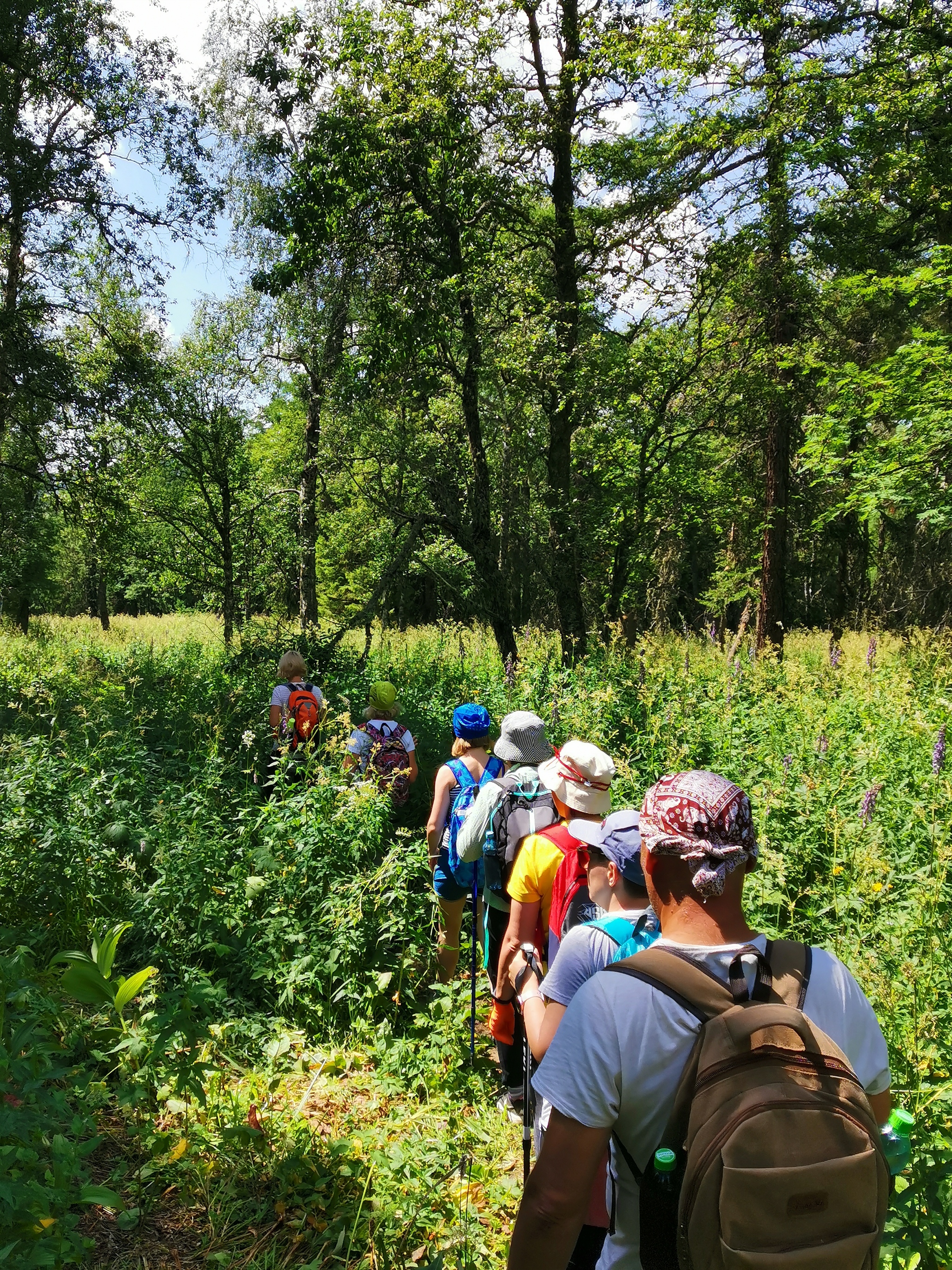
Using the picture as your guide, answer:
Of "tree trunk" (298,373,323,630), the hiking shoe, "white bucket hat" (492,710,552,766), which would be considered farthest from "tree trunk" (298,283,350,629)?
the hiking shoe

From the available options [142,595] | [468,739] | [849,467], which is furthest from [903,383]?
[142,595]

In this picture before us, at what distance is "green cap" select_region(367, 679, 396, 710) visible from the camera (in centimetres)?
588

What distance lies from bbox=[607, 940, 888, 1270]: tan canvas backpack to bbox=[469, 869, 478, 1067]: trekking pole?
259cm

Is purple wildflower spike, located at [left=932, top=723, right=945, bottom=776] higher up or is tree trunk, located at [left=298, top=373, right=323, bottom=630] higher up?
tree trunk, located at [left=298, top=373, right=323, bottom=630]

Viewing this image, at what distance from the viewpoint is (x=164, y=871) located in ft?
15.0

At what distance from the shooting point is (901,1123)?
1.73m

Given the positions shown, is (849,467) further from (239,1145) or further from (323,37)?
(239,1145)

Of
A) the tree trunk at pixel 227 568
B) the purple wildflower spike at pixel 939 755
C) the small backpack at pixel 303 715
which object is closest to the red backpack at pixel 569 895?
the purple wildflower spike at pixel 939 755

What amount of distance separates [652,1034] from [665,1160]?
0.20 metres

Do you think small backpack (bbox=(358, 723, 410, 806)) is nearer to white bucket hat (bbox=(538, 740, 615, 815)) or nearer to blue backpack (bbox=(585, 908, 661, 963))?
white bucket hat (bbox=(538, 740, 615, 815))

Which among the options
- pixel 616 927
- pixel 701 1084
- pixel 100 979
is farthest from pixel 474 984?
pixel 701 1084

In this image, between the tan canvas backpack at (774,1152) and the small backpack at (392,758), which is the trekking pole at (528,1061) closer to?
the tan canvas backpack at (774,1152)

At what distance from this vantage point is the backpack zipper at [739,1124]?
4.20 ft

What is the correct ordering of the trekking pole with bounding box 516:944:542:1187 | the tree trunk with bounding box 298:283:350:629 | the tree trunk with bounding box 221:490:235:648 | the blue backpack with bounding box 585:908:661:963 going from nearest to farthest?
the blue backpack with bounding box 585:908:661:963 < the trekking pole with bounding box 516:944:542:1187 < the tree trunk with bounding box 298:283:350:629 < the tree trunk with bounding box 221:490:235:648
